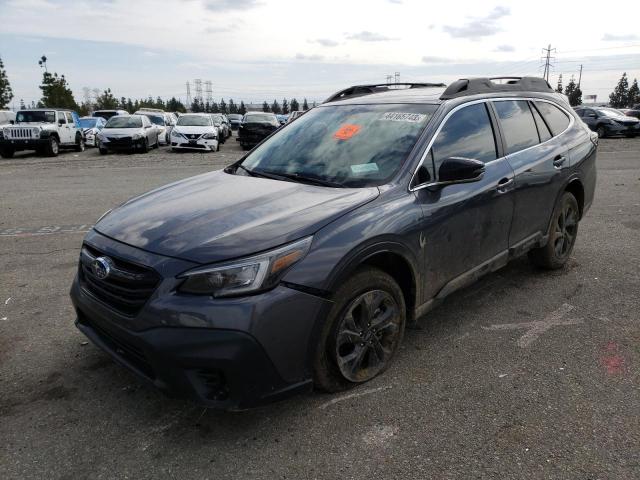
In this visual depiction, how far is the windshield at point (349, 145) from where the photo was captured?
3312 millimetres

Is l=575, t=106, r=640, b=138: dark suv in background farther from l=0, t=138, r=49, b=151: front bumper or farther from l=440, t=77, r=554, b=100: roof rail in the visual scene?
l=0, t=138, r=49, b=151: front bumper

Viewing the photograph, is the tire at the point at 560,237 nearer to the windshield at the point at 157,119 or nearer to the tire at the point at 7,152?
the tire at the point at 7,152

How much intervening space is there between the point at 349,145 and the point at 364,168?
32 cm

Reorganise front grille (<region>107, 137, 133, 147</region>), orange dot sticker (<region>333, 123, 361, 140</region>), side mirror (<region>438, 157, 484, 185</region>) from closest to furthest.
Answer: side mirror (<region>438, 157, 484, 185</region>), orange dot sticker (<region>333, 123, 361, 140</region>), front grille (<region>107, 137, 133, 147</region>)

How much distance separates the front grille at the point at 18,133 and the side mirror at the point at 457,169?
18.9m

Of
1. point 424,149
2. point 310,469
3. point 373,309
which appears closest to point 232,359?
point 310,469

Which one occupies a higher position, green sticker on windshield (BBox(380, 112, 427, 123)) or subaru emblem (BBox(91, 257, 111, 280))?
green sticker on windshield (BBox(380, 112, 427, 123))

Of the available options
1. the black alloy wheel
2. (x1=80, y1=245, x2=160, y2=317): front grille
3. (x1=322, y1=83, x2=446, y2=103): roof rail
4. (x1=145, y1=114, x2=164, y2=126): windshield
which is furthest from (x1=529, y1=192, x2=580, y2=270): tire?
(x1=145, y1=114, x2=164, y2=126): windshield

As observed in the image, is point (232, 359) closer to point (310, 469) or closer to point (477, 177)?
point (310, 469)

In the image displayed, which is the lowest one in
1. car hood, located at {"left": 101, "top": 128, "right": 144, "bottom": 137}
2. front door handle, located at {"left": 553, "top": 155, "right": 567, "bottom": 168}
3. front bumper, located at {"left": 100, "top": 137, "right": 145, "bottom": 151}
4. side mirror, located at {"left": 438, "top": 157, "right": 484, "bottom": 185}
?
front bumper, located at {"left": 100, "top": 137, "right": 145, "bottom": 151}

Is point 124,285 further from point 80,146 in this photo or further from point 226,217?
point 80,146

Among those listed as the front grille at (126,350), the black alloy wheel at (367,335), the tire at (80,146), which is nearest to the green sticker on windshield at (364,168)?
the black alloy wheel at (367,335)

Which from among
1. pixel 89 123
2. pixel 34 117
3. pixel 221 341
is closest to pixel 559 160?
pixel 221 341

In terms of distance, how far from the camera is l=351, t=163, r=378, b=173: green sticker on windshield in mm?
3287
